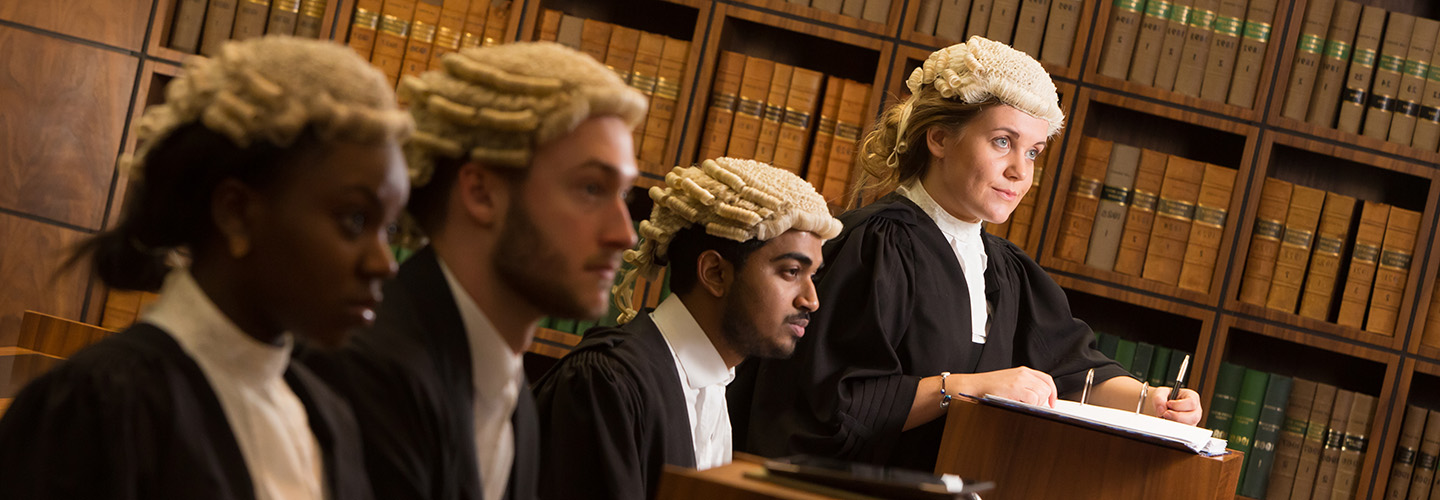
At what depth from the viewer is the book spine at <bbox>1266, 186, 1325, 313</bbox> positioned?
344 cm

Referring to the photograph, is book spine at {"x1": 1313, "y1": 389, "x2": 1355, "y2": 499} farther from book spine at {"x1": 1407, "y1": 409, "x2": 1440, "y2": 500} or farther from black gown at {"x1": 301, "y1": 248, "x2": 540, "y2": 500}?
black gown at {"x1": 301, "y1": 248, "x2": 540, "y2": 500}

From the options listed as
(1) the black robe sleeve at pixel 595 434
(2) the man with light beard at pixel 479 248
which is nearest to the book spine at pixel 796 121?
(1) the black robe sleeve at pixel 595 434

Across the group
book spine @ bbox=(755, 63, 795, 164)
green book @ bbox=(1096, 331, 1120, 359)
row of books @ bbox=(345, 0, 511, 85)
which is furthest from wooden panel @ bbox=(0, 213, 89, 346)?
green book @ bbox=(1096, 331, 1120, 359)

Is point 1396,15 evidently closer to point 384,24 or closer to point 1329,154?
point 1329,154

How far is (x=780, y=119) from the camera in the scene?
3.48 meters

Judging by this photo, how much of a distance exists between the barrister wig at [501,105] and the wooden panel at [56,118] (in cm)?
271

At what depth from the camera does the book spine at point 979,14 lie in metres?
3.44

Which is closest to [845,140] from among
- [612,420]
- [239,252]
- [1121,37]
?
[1121,37]

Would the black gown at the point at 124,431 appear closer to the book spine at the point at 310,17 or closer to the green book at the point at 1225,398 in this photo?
the book spine at the point at 310,17

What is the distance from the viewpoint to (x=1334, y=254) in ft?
11.3

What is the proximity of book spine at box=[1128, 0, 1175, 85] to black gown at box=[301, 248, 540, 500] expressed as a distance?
8.95 ft

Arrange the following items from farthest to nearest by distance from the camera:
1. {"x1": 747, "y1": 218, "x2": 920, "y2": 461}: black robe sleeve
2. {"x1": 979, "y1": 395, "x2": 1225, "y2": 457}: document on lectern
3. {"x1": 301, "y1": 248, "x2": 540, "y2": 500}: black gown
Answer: {"x1": 747, "y1": 218, "x2": 920, "y2": 461}: black robe sleeve
{"x1": 979, "y1": 395, "x2": 1225, "y2": 457}: document on lectern
{"x1": 301, "y1": 248, "x2": 540, "y2": 500}: black gown

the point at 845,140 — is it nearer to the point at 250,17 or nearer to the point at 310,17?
the point at 310,17

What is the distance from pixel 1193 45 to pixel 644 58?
4.68 ft
